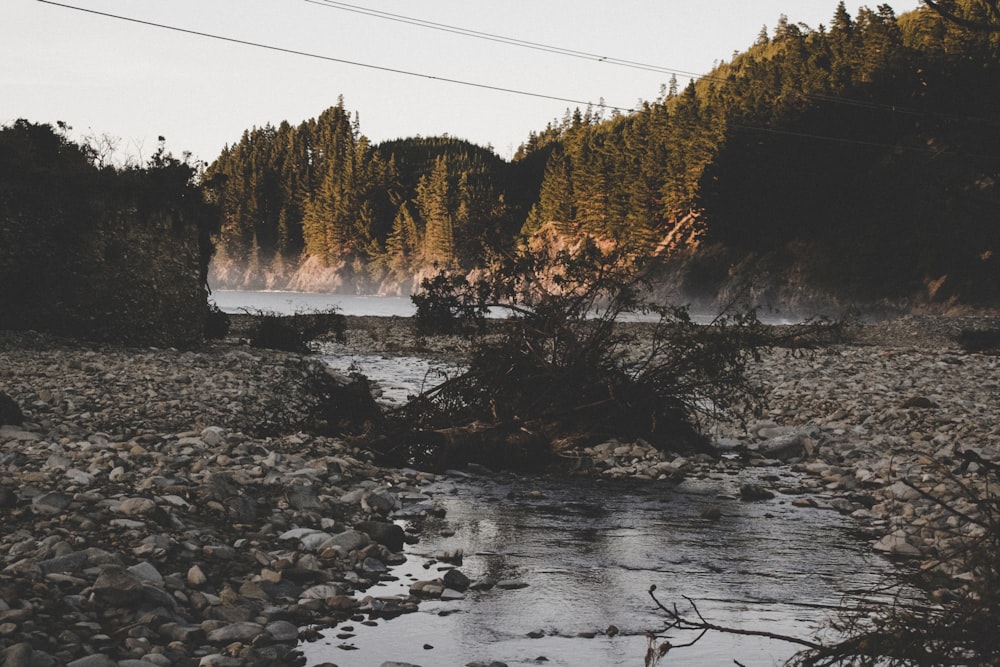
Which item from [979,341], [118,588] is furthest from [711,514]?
[979,341]

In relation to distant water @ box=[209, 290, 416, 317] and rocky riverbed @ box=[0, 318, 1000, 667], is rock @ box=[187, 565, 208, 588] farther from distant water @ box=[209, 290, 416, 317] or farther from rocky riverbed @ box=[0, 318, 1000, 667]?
distant water @ box=[209, 290, 416, 317]

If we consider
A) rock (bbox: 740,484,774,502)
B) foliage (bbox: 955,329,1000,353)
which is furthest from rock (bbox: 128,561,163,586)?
foliage (bbox: 955,329,1000,353)

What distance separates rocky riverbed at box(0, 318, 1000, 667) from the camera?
4.92m

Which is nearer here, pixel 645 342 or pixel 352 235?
pixel 645 342

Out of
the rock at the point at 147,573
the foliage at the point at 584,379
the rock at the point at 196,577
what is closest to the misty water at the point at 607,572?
the rock at the point at 196,577

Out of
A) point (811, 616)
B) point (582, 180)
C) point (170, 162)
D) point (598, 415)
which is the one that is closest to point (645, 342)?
point (170, 162)

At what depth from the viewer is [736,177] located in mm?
67188

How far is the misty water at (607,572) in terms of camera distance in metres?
5.27

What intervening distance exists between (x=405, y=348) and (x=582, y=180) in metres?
66.5

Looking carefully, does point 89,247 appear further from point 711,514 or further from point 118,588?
point 118,588

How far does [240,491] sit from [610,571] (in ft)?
11.4

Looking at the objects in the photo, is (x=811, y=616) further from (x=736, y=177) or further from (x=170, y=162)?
(x=736, y=177)

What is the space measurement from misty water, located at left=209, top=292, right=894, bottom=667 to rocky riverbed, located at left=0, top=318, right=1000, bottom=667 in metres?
0.32

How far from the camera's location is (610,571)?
6.91 metres
